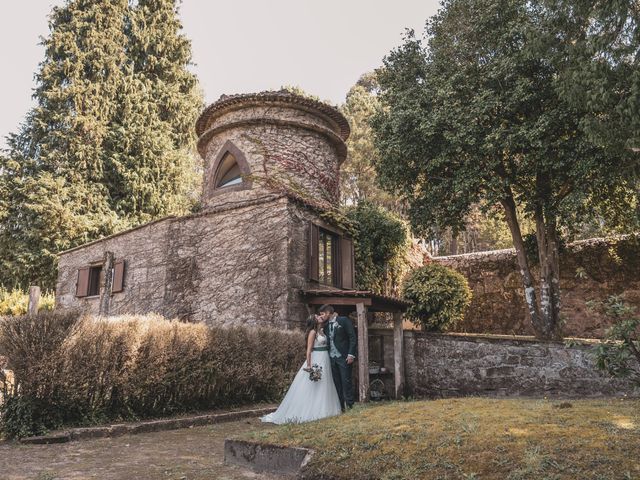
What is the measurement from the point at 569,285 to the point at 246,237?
12.3 metres

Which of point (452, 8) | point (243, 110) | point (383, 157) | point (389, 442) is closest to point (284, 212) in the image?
point (383, 157)

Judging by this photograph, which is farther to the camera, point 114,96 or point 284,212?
point 114,96

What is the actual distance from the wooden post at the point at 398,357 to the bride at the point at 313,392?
496cm

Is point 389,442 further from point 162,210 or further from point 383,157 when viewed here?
point 162,210

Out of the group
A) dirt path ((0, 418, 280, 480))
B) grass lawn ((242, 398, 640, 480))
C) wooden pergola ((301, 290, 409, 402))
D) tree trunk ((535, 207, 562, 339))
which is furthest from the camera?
tree trunk ((535, 207, 562, 339))

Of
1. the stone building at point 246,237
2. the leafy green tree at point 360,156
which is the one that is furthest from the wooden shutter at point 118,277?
the leafy green tree at point 360,156

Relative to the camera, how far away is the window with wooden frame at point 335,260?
1436 cm

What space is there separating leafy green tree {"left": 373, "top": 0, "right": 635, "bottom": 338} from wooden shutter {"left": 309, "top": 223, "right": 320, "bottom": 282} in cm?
301

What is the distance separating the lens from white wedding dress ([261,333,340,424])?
7.14 m

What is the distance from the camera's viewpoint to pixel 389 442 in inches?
163

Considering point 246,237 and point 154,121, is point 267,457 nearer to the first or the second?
point 246,237

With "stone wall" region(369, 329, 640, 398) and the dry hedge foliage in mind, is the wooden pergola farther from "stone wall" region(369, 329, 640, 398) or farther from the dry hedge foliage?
the dry hedge foliage

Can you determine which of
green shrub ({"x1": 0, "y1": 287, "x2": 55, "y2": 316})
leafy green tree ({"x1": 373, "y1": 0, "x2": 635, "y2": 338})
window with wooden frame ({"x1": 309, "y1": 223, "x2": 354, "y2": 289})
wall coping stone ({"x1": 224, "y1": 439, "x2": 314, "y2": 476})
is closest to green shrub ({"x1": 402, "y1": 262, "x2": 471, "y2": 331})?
leafy green tree ({"x1": 373, "y1": 0, "x2": 635, "y2": 338})

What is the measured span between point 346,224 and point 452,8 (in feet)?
24.2
